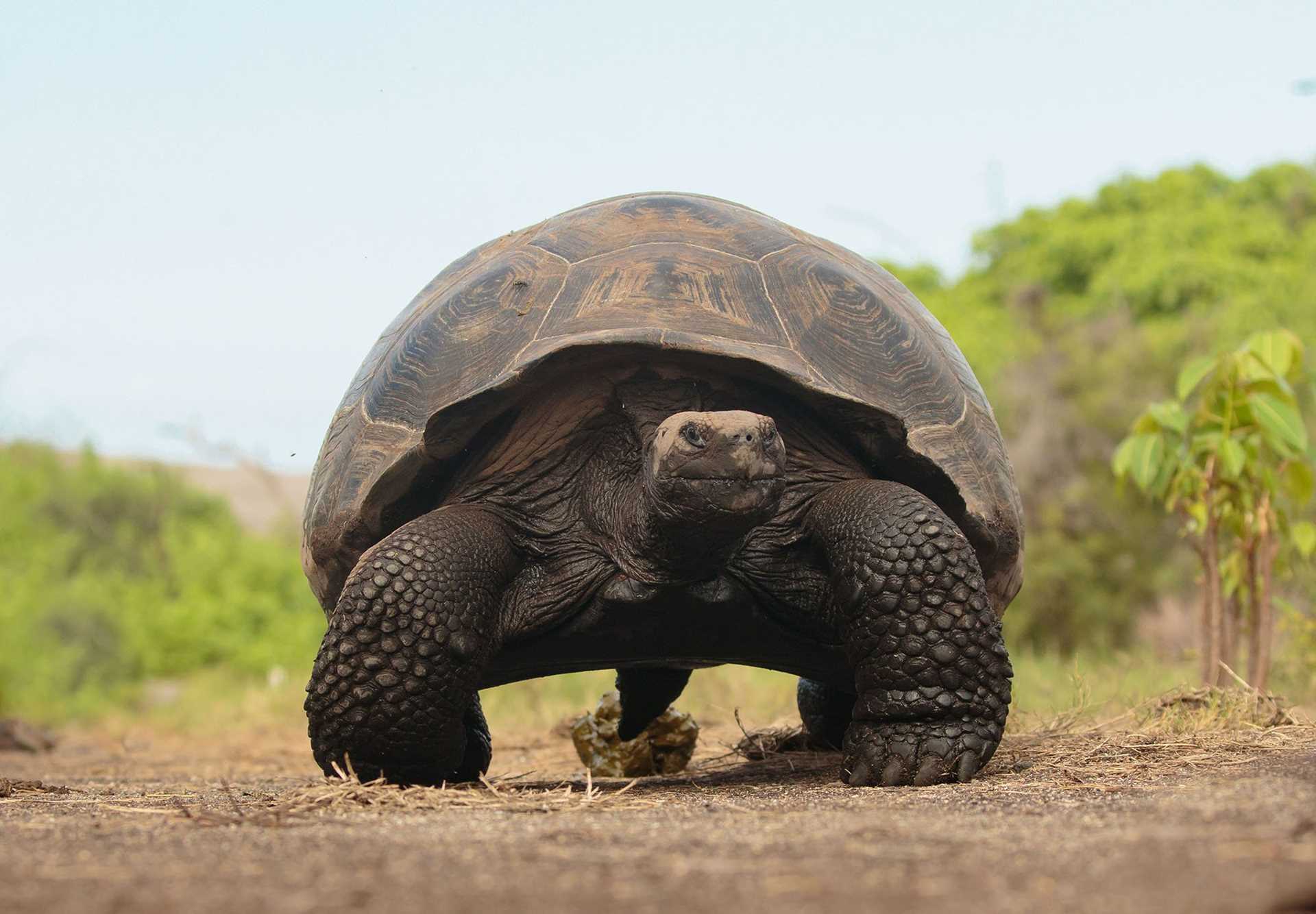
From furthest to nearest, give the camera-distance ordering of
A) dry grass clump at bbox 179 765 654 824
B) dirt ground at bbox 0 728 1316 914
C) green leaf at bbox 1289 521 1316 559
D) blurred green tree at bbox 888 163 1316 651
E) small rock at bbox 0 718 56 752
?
blurred green tree at bbox 888 163 1316 651 < small rock at bbox 0 718 56 752 < green leaf at bbox 1289 521 1316 559 < dry grass clump at bbox 179 765 654 824 < dirt ground at bbox 0 728 1316 914

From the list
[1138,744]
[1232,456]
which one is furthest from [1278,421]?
[1138,744]

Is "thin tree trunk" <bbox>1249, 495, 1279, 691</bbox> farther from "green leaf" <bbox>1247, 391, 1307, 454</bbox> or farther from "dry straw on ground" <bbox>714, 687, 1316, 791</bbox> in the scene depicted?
"dry straw on ground" <bbox>714, 687, 1316, 791</bbox>

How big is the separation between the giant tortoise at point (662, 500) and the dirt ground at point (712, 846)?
1.07ft

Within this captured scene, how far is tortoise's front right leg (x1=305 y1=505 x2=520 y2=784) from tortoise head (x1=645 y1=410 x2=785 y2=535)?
0.60 metres

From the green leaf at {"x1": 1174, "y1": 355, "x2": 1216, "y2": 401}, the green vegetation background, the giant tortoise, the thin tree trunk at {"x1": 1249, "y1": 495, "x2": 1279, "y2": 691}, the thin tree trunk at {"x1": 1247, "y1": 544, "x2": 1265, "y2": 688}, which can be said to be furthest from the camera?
the green vegetation background

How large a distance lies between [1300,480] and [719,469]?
151 inches

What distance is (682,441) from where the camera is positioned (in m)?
3.58

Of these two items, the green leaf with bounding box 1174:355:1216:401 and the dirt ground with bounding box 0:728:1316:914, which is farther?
the green leaf with bounding box 1174:355:1216:401

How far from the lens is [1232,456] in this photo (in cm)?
580

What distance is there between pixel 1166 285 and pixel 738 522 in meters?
31.8

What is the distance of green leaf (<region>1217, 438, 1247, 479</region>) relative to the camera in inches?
228

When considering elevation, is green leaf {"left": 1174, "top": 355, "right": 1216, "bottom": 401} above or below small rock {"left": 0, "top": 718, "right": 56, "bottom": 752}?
above

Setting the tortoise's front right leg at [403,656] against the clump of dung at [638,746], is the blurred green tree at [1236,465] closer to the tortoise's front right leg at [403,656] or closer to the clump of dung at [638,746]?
the clump of dung at [638,746]

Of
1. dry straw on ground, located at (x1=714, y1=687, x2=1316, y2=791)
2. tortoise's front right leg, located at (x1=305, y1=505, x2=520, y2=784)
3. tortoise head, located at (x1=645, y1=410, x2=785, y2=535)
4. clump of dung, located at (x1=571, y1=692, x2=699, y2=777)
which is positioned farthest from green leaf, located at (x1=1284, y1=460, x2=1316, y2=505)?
tortoise's front right leg, located at (x1=305, y1=505, x2=520, y2=784)
